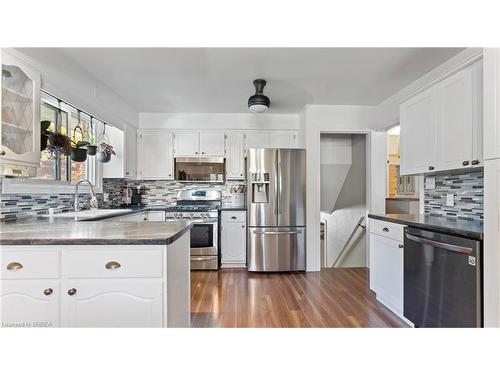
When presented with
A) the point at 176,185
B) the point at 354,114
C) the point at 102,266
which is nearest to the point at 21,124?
the point at 102,266

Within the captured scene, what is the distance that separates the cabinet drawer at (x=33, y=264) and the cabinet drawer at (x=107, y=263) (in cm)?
5

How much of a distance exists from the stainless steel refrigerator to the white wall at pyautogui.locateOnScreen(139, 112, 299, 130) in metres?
0.72

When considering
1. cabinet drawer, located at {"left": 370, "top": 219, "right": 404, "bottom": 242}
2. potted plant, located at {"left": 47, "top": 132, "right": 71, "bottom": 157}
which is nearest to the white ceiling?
potted plant, located at {"left": 47, "top": 132, "right": 71, "bottom": 157}

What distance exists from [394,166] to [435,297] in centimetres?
332

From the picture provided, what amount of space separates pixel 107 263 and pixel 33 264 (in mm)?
350

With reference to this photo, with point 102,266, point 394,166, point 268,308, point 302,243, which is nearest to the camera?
point 102,266

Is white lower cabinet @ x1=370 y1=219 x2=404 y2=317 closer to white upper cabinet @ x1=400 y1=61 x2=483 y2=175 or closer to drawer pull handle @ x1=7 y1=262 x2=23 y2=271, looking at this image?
white upper cabinet @ x1=400 y1=61 x2=483 y2=175

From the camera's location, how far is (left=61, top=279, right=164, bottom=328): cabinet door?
47.8 inches

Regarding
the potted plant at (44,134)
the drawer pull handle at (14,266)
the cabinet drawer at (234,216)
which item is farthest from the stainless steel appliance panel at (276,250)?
the drawer pull handle at (14,266)

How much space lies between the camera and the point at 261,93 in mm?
2842

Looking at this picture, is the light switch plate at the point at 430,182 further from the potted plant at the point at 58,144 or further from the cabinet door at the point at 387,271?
the potted plant at the point at 58,144

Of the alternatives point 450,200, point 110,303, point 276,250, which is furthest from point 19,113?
point 450,200

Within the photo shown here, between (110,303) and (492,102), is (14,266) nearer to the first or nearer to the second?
(110,303)
